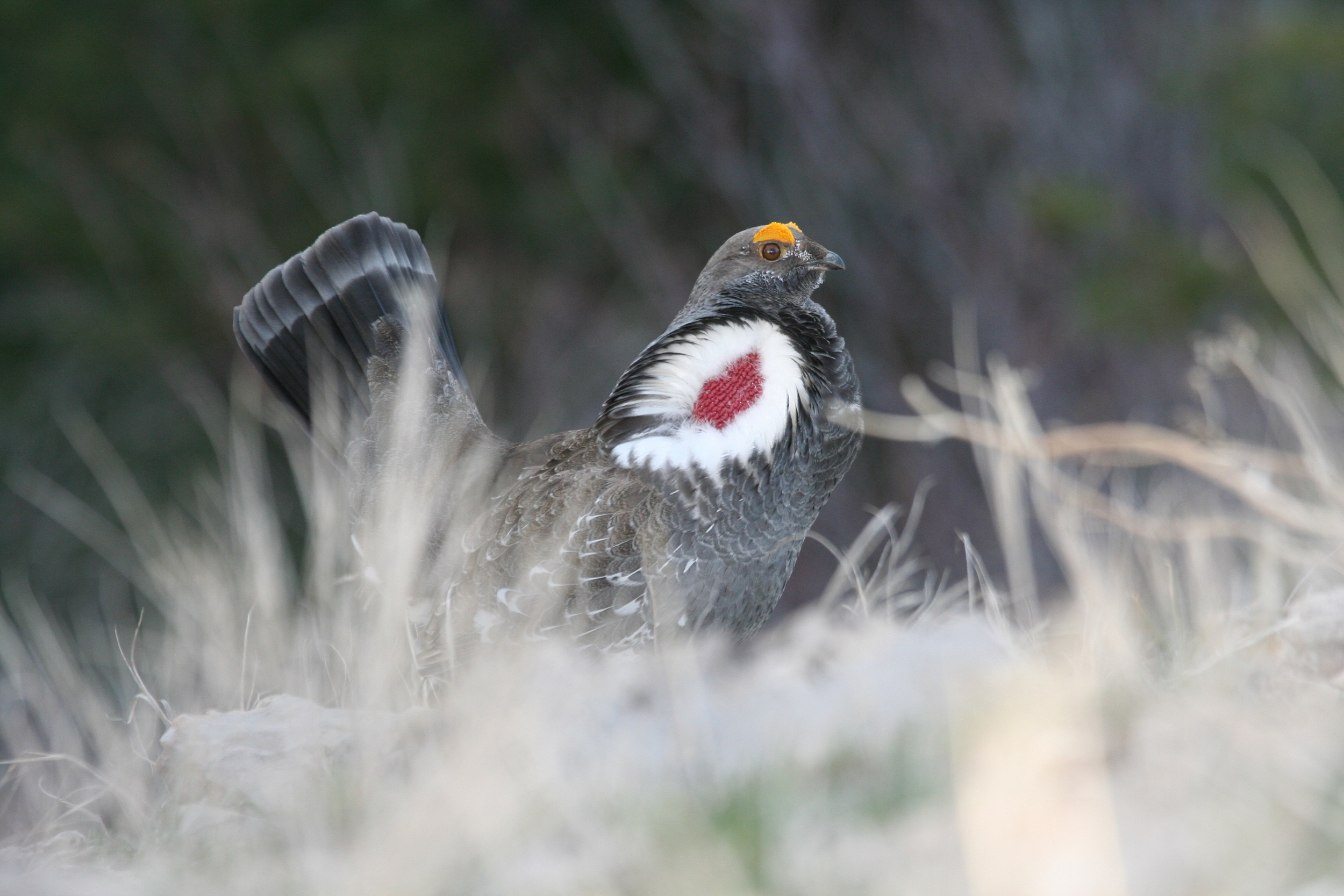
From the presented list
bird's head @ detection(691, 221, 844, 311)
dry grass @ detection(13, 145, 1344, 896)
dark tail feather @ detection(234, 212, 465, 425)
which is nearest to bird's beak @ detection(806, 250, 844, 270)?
bird's head @ detection(691, 221, 844, 311)

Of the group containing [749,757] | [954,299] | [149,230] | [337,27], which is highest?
[337,27]

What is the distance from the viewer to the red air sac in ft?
8.79

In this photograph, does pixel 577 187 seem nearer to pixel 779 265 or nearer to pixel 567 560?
pixel 779 265

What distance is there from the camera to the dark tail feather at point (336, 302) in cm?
332

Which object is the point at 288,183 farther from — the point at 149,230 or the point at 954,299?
the point at 954,299

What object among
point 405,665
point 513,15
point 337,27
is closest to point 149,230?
point 337,27

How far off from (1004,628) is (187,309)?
241 inches

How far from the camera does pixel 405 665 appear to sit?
8.50ft

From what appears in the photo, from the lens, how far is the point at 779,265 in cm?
300

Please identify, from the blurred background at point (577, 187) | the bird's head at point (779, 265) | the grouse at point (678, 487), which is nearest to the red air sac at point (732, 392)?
the grouse at point (678, 487)

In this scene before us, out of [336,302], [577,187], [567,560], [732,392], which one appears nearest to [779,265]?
[732,392]

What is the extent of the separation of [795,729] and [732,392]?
1.10 metres

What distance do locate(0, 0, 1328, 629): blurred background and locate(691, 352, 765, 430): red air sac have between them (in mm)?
3614

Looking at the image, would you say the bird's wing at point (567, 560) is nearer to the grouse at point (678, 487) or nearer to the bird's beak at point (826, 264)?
the grouse at point (678, 487)
